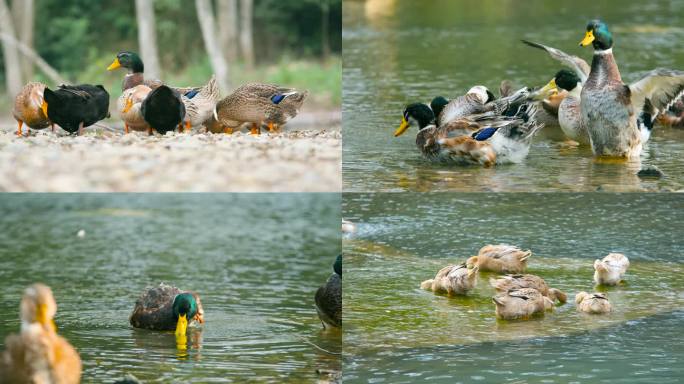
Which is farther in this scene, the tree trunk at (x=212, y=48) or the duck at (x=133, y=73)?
the tree trunk at (x=212, y=48)

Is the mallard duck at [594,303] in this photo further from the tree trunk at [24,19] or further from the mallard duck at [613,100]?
the tree trunk at [24,19]

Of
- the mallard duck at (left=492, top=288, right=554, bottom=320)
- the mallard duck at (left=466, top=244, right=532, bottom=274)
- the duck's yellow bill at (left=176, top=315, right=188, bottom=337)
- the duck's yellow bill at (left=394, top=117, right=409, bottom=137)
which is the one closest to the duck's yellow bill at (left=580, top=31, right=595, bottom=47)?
the duck's yellow bill at (left=394, top=117, right=409, bottom=137)

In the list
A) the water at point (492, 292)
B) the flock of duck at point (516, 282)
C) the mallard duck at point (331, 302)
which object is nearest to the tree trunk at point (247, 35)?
the mallard duck at point (331, 302)

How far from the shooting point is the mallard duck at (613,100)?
6754mm

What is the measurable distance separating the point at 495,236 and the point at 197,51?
230cm

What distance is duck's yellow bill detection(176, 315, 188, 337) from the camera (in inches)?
291

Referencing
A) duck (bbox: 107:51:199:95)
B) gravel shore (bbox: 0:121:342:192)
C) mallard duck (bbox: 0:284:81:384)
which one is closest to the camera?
mallard duck (bbox: 0:284:81:384)

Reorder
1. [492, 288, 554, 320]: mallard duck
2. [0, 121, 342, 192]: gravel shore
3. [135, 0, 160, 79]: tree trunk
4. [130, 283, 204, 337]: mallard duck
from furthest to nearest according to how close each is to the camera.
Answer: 1. [130, 283, 204, 337]: mallard duck
2. [135, 0, 160, 79]: tree trunk
3. [492, 288, 554, 320]: mallard duck
4. [0, 121, 342, 192]: gravel shore

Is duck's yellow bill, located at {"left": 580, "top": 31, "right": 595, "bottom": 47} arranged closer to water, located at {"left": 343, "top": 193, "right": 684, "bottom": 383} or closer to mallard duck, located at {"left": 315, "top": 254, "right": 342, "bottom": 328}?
water, located at {"left": 343, "top": 193, "right": 684, "bottom": 383}

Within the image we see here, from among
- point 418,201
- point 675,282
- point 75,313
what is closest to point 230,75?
point 75,313

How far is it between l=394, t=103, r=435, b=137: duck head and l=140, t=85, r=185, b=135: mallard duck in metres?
1.58

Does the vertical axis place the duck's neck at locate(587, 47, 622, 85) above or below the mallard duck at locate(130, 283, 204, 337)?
above

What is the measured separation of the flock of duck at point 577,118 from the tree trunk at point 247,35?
268cm

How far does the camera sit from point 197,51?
8.46 m
